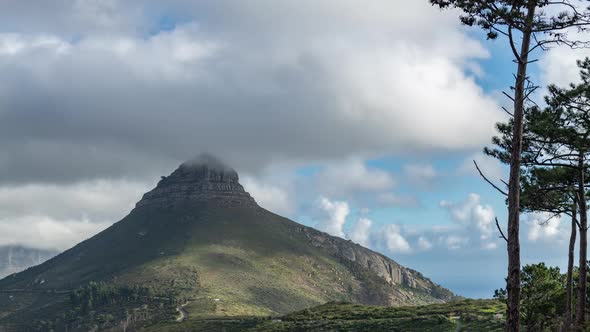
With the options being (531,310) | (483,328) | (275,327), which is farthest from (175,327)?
(531,310)

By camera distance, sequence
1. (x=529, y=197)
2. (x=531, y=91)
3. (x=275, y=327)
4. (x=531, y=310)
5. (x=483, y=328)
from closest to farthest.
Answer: (x=531, y=91)
(x=529, y=197)
(x=531, y=310)
(x=483, y=328)
(x=275, y=327)

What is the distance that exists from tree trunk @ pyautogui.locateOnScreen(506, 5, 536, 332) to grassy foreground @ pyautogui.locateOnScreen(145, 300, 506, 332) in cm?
5521

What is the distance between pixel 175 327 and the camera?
620 ft

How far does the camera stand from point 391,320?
362ft

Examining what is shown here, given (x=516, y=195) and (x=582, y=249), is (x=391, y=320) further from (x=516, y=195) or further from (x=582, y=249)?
(x=516, y=195)

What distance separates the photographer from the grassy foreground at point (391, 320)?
8888 centimetres

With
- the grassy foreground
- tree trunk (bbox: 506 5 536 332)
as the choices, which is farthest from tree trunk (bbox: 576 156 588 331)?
the grassy foreground

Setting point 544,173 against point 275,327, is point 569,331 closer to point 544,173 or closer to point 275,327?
point 544,173

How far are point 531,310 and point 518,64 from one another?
41.2 meters

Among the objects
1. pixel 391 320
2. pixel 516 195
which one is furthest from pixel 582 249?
pixel 391 320

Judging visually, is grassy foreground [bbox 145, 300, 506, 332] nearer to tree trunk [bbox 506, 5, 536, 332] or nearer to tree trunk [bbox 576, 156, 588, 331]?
tree trunk [bbox 576, 156, 588, 331]

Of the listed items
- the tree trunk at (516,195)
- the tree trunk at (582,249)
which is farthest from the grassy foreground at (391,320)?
the tree trunk at (516,195)

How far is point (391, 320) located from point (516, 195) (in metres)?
90.0

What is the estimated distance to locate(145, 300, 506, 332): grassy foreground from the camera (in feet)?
292
